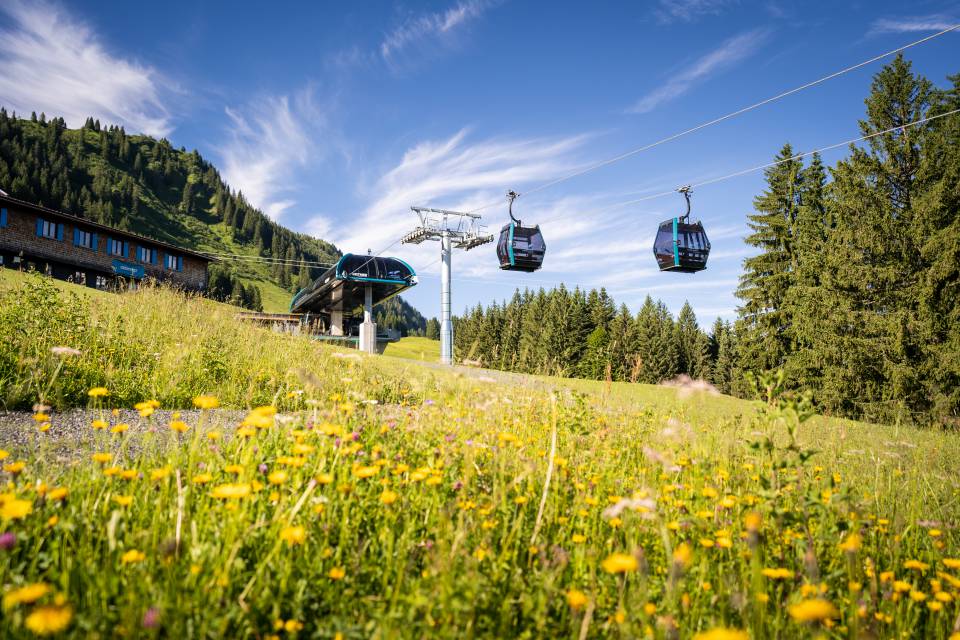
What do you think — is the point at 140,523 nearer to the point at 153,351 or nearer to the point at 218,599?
the point at 218,599

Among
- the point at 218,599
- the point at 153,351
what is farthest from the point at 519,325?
the point at 218,599

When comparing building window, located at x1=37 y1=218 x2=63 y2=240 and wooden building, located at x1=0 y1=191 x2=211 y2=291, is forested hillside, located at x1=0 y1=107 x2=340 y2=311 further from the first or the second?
building window, located at x1=37 y1=218 x2=63 y2=240

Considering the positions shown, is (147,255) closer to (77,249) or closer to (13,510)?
(77,249)

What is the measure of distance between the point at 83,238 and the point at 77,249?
112cm

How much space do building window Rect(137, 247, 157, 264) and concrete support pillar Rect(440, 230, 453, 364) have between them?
29667 millimetres

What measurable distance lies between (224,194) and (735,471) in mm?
231449

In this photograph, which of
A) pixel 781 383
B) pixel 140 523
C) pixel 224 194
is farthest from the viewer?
pixel 224 194

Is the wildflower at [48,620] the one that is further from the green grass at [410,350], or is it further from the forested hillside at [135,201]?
the forested hillside at [135,201]

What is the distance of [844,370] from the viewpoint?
21.2m

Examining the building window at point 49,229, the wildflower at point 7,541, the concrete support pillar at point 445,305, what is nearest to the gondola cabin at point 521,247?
the concrete support pillar at point 445,305

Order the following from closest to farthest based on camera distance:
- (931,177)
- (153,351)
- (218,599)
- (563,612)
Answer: (218,599), (563,612), (153,351), (931,177)

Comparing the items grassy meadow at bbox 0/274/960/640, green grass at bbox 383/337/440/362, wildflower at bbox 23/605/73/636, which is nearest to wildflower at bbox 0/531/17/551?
grassy meadow at bbox 0/274/960/640

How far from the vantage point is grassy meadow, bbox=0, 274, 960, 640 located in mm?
1487

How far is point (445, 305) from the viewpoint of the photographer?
27484 millimetres
